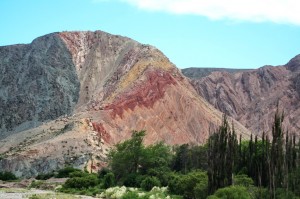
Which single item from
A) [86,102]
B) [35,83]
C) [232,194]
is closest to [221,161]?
[232,194]

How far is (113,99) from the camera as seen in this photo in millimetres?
129250

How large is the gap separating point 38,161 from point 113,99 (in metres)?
29.8

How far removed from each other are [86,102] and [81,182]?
73857mm

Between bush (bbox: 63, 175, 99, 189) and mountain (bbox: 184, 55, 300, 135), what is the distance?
100m

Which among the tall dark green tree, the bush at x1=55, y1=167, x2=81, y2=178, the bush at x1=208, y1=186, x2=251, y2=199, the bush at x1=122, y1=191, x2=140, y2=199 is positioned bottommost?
the bush at x1=55, y1=167, x2=81, y2=178

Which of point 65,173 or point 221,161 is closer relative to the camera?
point 221,161

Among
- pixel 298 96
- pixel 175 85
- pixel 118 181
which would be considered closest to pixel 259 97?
pixel 298 96

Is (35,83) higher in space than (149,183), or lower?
higher

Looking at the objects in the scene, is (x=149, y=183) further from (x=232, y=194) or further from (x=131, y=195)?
(x=232, y=194)

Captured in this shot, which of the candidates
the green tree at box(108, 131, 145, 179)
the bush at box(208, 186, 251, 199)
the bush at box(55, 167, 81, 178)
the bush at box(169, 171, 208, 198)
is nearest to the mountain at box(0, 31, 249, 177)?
the bush at box(55, 167, 81, 178)

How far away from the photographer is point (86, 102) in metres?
146

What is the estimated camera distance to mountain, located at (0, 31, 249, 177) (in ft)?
356

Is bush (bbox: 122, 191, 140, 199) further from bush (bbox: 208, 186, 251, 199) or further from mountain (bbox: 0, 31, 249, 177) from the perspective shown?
mountain (bbox: 0, 31, 249, 177)

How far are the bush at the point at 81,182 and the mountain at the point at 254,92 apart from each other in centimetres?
10028
